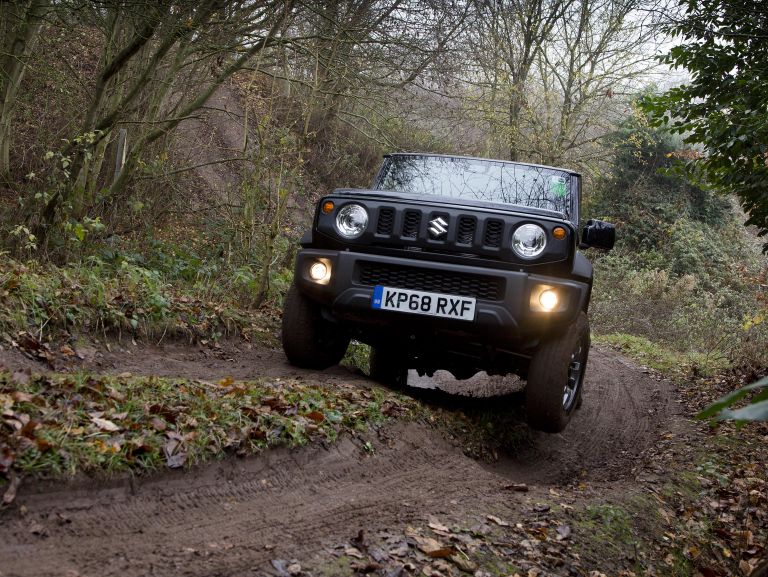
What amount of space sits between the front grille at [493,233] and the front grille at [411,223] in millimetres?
446

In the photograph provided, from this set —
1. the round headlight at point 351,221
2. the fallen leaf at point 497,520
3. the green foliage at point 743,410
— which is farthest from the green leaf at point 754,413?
the round headlight at point 351,221

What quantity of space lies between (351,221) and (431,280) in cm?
70

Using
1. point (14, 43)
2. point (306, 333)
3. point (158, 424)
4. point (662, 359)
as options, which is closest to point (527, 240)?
point (306, 333)

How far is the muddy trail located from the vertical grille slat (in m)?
1.23

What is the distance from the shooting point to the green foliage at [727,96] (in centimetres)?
702

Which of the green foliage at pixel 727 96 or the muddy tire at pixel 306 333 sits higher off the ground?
the green foliage at pixel 727 96

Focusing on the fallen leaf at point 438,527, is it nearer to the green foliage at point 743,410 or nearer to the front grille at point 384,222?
the front grille at point 384,222

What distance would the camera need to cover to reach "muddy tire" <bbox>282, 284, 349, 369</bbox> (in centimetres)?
549

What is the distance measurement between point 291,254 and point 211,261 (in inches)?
62.5

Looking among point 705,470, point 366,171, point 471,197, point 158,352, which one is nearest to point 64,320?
point 158,352

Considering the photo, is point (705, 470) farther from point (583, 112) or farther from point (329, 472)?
point (583, 112)

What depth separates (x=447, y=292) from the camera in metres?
4.94

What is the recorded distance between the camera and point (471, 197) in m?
5.87

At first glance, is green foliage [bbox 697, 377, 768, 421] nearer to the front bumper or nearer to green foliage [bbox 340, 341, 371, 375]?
the front bumper
